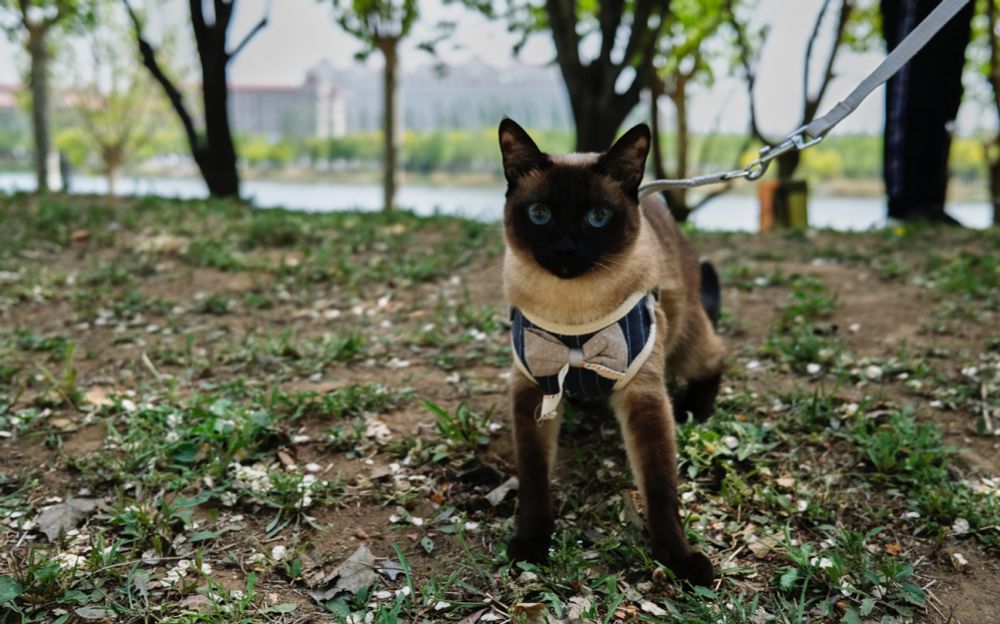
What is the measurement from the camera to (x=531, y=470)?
263cm

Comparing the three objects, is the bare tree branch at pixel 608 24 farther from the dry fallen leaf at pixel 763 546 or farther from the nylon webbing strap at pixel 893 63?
the dry fallen leaf at pixel 763 546

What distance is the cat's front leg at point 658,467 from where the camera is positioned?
242 cm

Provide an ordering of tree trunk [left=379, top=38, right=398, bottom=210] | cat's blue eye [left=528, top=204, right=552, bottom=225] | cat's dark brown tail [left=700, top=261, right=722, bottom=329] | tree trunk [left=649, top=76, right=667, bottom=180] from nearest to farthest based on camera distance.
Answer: cat's blue eye [left=528, top=204, right=552, bottom=225]
cat's dark brown tail [left=700, top=261, right=722, bottom=329]
tree trunk [left=379, top=38, right=398, bottom=210]
tree trunk [left=649, top=76, right=667, bottom=180]

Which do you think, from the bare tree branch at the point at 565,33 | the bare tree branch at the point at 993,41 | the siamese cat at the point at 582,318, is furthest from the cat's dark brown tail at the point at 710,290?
the bare tree branch at the point at 993,41

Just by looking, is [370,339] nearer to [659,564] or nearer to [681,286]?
[681,286]

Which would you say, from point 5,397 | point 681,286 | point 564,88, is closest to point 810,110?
point 564,88

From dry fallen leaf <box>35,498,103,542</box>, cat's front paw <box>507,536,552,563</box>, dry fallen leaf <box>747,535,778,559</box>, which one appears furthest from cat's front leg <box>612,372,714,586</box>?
dry fallen leaf <box>35,498,103,542</box>

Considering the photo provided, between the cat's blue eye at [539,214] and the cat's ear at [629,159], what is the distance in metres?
0.25

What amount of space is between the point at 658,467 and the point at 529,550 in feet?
1.70

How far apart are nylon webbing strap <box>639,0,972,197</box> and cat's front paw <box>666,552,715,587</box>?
1427mm

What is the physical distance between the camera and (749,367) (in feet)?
13.5

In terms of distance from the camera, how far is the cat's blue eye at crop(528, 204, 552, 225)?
102 inches

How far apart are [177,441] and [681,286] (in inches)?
89.7

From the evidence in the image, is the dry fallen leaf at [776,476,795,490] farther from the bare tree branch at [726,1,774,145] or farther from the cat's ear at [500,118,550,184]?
the bare tree branch at [726,1,774,145]
